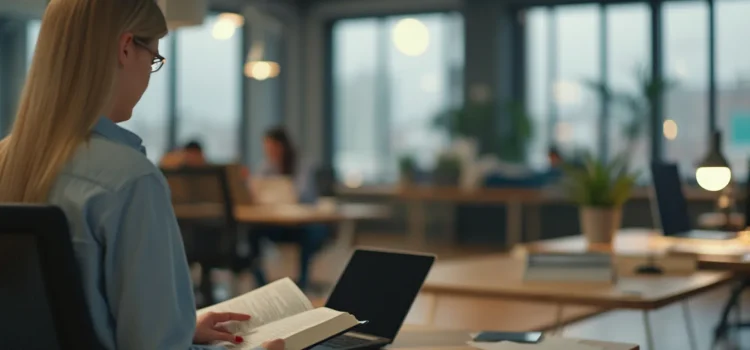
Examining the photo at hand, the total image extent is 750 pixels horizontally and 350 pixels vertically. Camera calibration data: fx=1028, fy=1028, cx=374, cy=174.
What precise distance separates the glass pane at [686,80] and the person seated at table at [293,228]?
18.7 feet

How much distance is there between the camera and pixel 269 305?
1.78 m

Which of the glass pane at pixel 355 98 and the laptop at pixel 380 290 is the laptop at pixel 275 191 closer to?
the laptop at pixel 380 290

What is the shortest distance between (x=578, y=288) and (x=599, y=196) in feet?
4.45

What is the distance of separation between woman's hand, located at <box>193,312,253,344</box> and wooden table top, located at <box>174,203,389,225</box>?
3.79 m

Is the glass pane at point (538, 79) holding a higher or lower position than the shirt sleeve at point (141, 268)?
higher

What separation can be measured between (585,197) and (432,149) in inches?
364

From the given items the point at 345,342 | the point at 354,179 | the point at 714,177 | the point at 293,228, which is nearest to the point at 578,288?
the point at 345,342

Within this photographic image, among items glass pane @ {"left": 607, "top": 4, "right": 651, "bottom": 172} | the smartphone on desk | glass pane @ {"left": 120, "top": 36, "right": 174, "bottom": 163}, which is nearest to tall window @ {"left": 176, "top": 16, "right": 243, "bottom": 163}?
glass pane @ {"left": 120, "top": 36, "right": 174, "bottom": 163}

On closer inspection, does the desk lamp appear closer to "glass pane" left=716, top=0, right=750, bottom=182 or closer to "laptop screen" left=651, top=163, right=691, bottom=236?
"laptop screen" left=651, top=163, right=691, bottom=236

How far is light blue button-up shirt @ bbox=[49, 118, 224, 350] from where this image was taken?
4.20 ft

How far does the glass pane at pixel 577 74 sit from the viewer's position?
12.2 metres

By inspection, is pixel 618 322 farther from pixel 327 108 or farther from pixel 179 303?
pixel 327 108

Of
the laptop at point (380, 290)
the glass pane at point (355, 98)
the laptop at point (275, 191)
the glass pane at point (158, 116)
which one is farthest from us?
the glass pane at point (355, 98)

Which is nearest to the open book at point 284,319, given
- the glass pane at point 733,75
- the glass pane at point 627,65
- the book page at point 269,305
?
the book page at point 269,305
